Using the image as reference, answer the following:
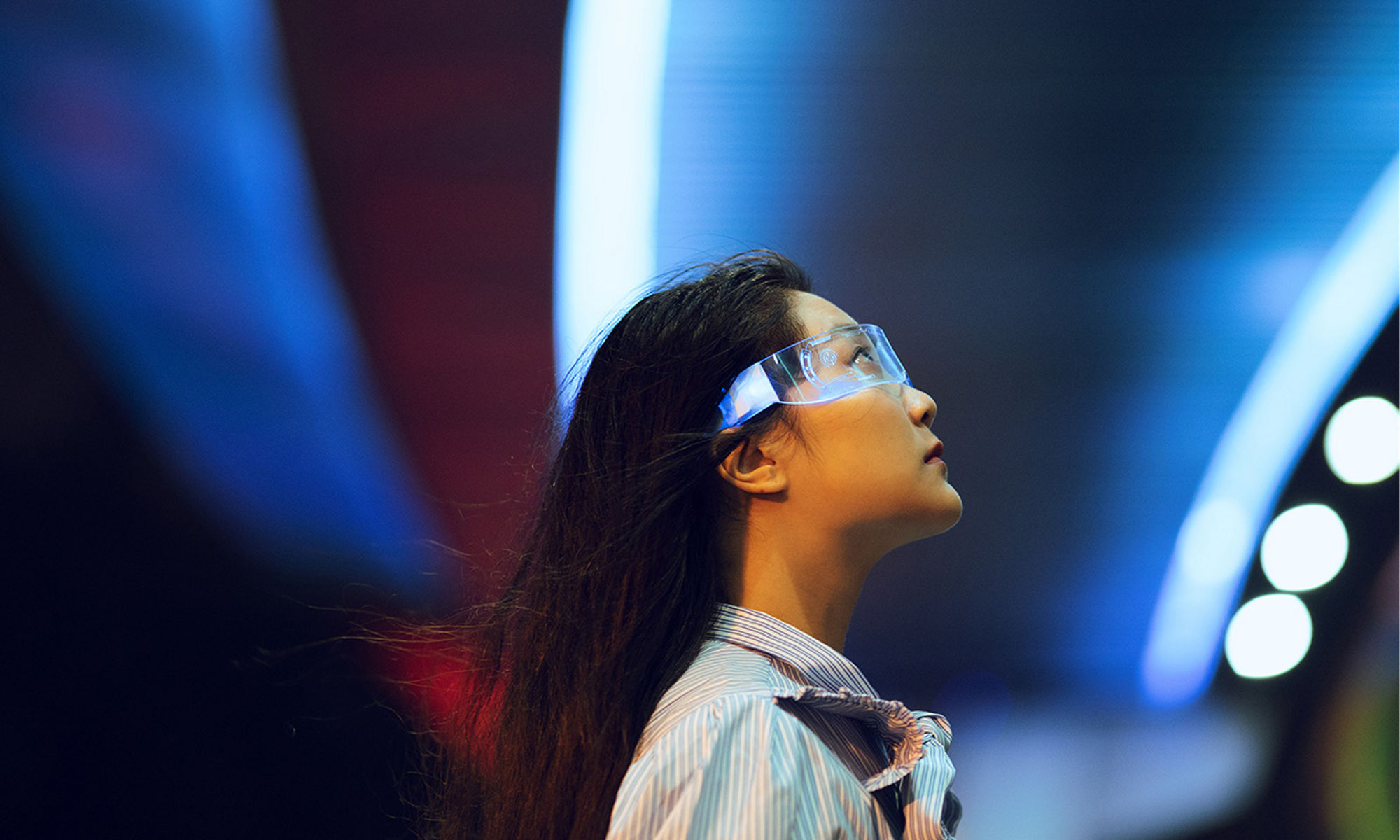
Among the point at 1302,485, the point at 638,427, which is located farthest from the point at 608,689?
the point at 1302,485

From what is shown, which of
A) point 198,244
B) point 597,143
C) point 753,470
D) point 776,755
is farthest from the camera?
point 597,143

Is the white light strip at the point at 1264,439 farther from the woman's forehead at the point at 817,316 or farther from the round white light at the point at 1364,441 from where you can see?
the woman's forehead at the point at 817,316

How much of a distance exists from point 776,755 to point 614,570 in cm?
36

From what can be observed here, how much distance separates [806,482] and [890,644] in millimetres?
799

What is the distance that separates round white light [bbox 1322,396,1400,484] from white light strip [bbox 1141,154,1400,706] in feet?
0.22

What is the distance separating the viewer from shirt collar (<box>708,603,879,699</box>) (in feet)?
3.46

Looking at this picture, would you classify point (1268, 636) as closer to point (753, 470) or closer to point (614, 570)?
point (753, 470)

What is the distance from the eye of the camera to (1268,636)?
6.17ft

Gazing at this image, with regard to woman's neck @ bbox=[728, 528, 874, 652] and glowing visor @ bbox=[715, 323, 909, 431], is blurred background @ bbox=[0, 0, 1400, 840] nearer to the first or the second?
glowing visor @ bbox=[715, 323, 909, 431]

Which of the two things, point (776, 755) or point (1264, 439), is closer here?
point (776, 755)

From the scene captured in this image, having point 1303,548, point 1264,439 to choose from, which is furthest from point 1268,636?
point 1264,439

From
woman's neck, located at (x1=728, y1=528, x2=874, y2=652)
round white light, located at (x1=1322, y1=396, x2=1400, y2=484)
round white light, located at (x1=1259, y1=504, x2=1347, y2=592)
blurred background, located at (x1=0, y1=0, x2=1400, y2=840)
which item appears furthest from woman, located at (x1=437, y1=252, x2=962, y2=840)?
round white light, located at (x1=1322, y1=396, x2=1400, y2=484)

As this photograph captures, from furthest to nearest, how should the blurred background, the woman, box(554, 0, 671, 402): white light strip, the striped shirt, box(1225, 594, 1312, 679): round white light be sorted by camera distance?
box(1225, 594, 1312, 679): round white light < box(554, 0, 671, 402): white light strip < the blurred background < the woman < the striped shirt

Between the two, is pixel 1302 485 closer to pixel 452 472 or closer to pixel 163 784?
pixel 452 472
